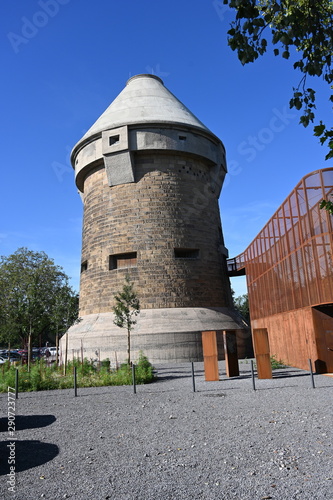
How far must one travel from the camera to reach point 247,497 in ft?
12.7

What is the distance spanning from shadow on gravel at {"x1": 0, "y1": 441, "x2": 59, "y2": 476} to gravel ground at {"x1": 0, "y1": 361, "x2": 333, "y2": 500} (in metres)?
0.02

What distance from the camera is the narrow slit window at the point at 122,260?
22734 mm

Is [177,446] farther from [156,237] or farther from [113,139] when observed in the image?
[113,139]

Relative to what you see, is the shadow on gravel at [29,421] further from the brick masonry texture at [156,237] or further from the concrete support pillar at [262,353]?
the brick masonry texture at [156,237]

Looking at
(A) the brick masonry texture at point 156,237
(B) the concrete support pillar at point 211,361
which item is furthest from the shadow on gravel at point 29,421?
(A) the brick masonry texture at point 156,237

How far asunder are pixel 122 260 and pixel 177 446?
17.6 metres

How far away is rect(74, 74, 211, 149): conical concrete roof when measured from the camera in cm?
2388

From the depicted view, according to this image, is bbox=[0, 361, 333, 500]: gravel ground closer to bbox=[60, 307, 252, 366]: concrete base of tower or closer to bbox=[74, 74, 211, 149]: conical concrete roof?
bbox=[60, 307, 252, 366]: concrete base of tower

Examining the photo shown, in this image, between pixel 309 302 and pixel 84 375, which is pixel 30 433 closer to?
pixel 84 375

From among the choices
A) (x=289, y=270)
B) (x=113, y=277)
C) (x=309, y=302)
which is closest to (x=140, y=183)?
(x=113, y=277)

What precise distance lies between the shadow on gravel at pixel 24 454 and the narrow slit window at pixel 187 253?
1752 centimetres

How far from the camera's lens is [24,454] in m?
5.67

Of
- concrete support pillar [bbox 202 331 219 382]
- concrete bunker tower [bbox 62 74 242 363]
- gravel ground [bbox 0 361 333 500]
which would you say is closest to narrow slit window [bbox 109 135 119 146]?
concrete bunker tower [bbox 62 74 242 363]

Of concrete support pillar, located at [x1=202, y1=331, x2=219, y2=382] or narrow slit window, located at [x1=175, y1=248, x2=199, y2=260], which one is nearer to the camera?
concrete support pillar, located at [x1=202, y1=331, x2=219, y2=382]
